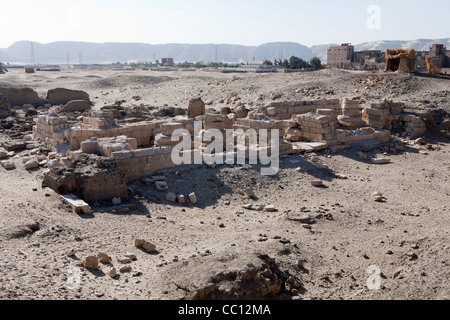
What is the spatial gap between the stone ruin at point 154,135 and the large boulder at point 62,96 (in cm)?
1158

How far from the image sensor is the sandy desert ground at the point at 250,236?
6008 millimetres

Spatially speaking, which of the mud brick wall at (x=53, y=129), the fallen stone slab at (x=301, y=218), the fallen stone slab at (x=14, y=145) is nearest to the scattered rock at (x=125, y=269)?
the fallen stone slab at (x=301, y=218)

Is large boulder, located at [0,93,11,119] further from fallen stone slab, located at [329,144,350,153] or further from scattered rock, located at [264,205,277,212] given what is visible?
scattered rock, located at [264,205,277,212]

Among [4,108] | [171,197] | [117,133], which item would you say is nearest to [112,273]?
[171,197]

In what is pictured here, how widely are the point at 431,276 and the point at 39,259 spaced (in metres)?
5.72

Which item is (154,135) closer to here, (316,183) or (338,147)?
(316,183)

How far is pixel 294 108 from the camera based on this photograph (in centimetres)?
1838

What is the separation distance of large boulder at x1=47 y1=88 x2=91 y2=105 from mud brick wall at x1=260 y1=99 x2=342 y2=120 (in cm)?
1426

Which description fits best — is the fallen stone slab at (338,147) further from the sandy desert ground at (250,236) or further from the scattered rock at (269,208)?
the scattered rock at (269,208)

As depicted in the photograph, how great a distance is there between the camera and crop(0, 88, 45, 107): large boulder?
26.9 m

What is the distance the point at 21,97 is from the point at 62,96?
7.89ft

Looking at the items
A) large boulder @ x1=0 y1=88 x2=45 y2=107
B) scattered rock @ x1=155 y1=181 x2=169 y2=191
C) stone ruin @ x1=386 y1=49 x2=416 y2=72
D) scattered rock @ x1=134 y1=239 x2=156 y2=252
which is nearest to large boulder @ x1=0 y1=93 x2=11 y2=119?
large boulder @ x1=0 y1=88 x2=45 y2=107
